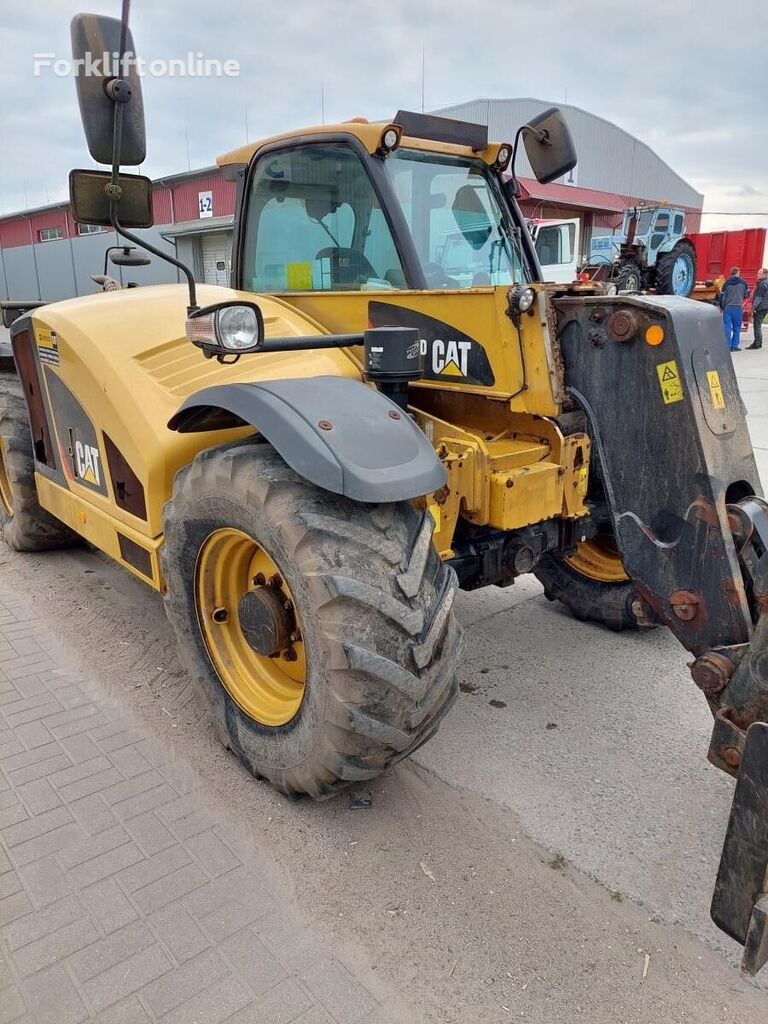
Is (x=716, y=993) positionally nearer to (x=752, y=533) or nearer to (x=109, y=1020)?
(x=752, y=533)

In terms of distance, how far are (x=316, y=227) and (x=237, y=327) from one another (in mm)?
1102

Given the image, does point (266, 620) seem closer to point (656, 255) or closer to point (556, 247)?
point (556, 247)

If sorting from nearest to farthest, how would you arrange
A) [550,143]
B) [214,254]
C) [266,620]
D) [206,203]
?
[266,620] < [550,143] < [214,254] < [206,203]

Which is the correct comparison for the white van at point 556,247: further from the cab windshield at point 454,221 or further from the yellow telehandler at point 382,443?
the yellow telehandler at point 382,443

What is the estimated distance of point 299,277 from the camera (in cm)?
341

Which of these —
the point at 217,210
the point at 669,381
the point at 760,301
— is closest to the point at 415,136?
the point at 669,381

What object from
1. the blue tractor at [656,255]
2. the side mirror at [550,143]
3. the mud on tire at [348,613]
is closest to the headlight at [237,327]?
the mud on tire at [348,613]

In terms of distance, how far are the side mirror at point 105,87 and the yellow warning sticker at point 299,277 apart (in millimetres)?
1105

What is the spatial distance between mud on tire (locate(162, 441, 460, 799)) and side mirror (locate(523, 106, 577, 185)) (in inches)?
81.7

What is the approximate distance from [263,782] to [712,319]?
7.43ft

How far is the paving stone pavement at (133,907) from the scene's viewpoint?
76.4 inches

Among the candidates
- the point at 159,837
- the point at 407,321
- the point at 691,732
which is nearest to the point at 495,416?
the point at 407,321

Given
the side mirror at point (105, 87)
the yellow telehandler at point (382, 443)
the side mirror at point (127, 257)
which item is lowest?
the yellow telehandler at point (382, 443)

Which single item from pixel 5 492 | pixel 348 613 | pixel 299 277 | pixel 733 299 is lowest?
pixel 5 492
